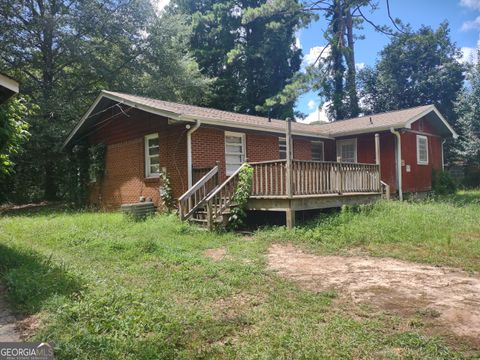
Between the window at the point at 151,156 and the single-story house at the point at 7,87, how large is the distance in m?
6.59

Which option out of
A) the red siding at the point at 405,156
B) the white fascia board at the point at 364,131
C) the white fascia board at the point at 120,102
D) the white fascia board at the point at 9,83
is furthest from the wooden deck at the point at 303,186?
the white fascia board at the point at 9,83

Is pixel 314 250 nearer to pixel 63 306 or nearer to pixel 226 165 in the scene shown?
pixel 63 306

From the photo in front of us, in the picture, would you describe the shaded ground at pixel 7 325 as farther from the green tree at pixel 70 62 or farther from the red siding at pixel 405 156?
the green tree at pixel 70 62

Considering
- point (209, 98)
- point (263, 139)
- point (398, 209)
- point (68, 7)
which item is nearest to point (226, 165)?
point (263, 139)

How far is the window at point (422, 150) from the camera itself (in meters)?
16.7

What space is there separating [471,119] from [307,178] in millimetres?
16291

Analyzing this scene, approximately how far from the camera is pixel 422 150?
55.8ft

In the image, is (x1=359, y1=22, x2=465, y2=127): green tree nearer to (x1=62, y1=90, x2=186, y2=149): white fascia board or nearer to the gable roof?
the gable roof

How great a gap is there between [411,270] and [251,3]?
32872mm

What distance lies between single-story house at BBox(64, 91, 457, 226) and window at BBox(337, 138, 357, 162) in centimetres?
4

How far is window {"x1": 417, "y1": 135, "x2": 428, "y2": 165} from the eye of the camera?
1670cm

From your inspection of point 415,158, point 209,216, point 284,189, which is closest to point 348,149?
point 415,158

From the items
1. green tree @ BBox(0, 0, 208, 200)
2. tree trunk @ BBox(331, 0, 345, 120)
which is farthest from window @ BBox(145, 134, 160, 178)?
tree trunk @ BBox(331, 0, 345, 120)

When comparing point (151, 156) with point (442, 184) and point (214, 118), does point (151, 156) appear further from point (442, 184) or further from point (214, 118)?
point (442, 184)
